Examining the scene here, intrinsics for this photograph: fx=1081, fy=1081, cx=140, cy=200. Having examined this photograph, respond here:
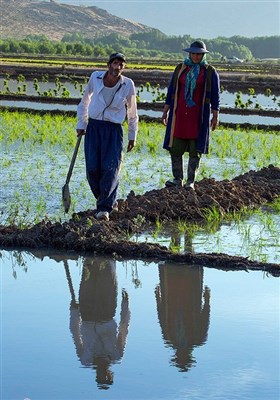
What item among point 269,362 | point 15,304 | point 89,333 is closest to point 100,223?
point 15,304

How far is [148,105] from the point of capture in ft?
68.7

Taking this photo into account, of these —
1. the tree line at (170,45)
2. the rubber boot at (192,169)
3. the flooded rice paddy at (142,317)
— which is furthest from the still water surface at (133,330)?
the tree line at (170,45)

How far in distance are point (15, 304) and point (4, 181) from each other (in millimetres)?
4415

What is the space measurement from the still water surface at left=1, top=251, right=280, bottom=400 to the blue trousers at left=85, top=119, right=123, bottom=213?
3.23 feet

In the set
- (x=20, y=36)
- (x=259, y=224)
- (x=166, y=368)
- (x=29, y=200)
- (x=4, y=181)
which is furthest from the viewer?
(x=20, y=36)

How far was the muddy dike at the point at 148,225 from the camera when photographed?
20.9ft

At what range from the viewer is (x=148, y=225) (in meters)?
7.51

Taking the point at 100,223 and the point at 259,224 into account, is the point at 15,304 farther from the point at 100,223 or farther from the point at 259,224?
the point at 259,224

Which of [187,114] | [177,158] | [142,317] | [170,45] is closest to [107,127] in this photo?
[187,114]

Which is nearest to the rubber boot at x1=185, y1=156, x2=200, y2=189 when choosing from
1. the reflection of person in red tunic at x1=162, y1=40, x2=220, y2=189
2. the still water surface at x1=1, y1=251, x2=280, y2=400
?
the reflection of person in red tunic at x1=162, y1=40, x2=220, y2=189

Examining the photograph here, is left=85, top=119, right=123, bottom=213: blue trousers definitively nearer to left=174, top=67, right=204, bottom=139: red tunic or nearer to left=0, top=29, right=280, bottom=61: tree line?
left=174, top=67, right=204, bottom=139: red tunic

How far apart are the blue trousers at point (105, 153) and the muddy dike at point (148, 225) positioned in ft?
0.55

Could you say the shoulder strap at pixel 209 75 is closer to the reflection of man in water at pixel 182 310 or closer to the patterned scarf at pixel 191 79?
the patterned scarf at pixel 191 79

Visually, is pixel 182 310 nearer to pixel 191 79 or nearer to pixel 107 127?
pixel 107 127
